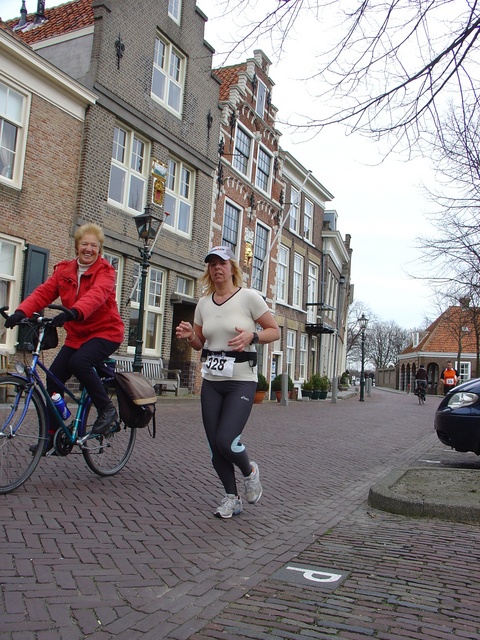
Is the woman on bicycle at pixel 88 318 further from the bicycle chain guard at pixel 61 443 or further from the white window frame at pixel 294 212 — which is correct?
the white window frame at pixel 294 212

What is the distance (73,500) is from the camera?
4457mm

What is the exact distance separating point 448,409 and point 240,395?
13.6ft

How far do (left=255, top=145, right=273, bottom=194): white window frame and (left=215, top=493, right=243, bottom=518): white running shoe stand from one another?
19.9m

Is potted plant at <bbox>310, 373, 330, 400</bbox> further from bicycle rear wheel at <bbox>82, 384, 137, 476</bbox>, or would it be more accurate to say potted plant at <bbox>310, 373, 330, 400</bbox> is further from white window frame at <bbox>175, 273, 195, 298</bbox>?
bicycle rear wheel at <bbox>82, 384, 137, 476</bbox>

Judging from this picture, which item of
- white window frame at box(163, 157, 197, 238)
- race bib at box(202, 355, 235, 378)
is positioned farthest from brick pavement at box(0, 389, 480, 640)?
white window frame at box(163, 157, 197, 238)

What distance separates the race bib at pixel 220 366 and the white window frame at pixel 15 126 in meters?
9.58

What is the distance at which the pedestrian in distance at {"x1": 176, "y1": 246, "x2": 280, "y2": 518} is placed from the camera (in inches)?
170

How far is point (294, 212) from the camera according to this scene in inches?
1121

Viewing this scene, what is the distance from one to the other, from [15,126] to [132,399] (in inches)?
385

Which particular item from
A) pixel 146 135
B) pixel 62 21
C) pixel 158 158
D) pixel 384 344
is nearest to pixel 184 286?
pixel 158 158

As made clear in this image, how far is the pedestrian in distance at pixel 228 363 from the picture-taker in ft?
14.1

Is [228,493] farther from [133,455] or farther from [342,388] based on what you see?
[342,388]

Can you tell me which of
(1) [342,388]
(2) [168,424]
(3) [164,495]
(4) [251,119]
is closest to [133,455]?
(3) [164,495]

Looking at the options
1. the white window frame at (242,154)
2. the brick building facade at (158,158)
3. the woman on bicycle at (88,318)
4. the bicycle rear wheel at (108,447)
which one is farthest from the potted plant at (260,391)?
the woman on bicycle at (88,318)
